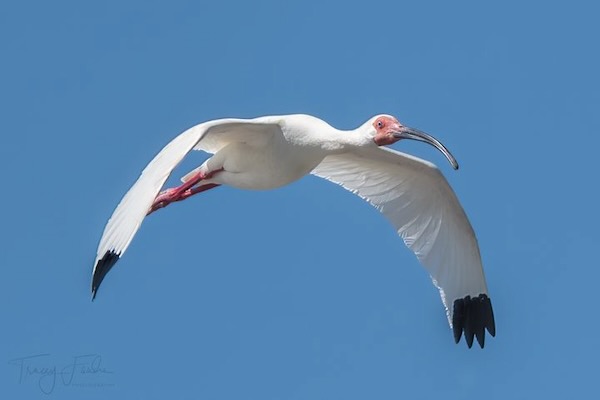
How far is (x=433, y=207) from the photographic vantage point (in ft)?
77.1

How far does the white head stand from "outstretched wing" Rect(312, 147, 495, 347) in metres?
1.78

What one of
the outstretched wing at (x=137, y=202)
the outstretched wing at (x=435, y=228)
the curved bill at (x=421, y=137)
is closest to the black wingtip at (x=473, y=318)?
the outstretched wing at (x=435, y=228)

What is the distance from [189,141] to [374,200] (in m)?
4.97

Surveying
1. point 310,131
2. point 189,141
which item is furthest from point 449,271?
point 189,141

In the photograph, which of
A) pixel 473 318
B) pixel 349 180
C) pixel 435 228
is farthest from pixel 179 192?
pixel 473 318

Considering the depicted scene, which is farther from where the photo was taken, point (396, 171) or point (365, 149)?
point (396, 171)

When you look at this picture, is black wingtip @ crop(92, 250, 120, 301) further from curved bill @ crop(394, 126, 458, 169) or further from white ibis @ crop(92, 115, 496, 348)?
curved bill @ crop(394, 126, 458, 169)

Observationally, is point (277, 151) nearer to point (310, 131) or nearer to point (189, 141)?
point (310, 131)

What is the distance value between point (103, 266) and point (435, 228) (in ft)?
21.1

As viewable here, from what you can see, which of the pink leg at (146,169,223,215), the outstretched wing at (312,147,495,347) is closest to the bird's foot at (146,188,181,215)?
the pink leg at (146,169,223,215)

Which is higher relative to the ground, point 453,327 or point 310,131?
point 310,131

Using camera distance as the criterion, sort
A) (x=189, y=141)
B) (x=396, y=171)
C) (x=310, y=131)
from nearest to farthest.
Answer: (x=189, y=141), (x=310, y=131), (x=396, y=171)

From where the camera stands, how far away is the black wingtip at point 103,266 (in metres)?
18.6

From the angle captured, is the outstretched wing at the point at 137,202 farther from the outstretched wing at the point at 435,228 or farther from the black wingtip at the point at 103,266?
the outstretched wing at the point at 435,228
